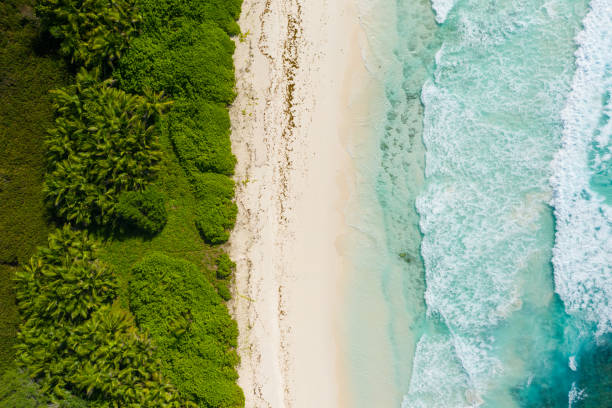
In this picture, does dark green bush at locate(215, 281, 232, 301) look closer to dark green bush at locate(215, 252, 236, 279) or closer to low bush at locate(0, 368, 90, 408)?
dark green bush at locate(215, 252, 236, 279)

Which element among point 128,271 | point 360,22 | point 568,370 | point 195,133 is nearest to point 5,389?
point 128,271

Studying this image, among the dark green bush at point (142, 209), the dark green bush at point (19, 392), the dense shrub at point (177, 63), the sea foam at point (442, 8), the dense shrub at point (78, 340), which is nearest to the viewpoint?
the dark green bush at point (19, 392)

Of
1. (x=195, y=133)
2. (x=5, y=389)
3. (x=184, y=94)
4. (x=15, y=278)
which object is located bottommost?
(x=5, y=389)

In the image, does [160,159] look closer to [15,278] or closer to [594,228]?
[15,278]

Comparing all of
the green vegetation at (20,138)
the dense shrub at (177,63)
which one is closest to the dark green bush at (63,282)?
the green vegetation at (20,138)

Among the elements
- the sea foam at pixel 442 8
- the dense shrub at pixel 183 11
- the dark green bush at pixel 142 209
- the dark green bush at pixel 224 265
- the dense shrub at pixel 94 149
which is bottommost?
the dark green bush at pixel 224 265

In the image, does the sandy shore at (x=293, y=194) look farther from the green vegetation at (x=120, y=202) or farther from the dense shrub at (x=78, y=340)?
the dense shrub at (x=78, y=340)

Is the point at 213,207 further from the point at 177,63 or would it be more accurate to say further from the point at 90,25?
the point at 90,25
